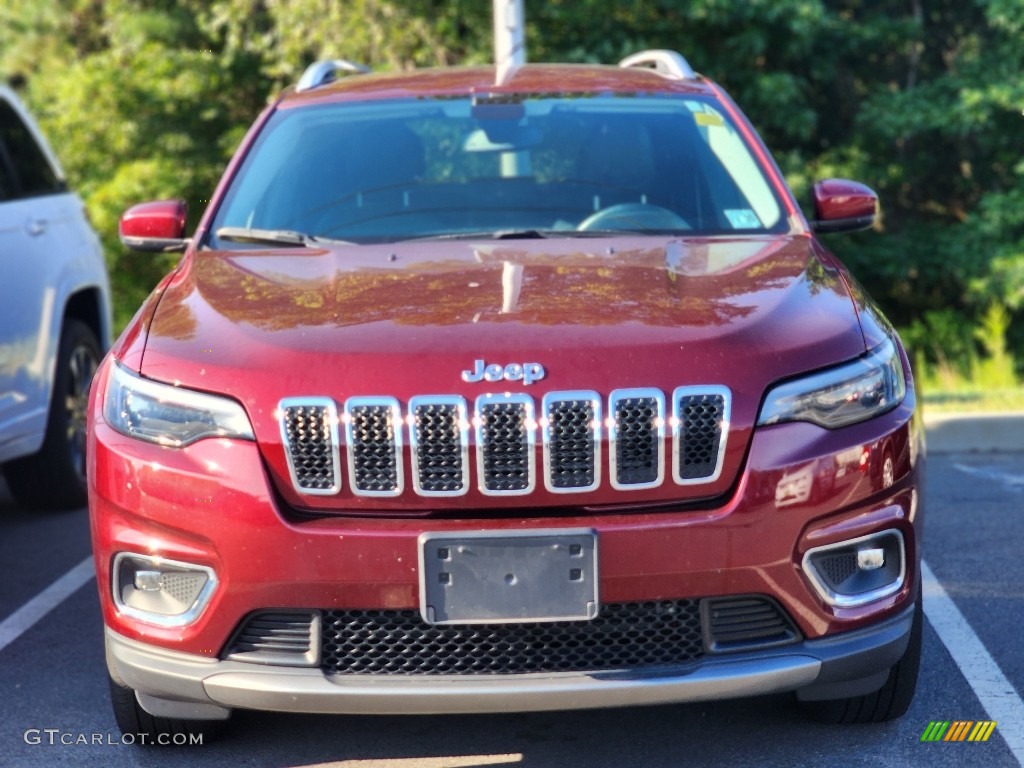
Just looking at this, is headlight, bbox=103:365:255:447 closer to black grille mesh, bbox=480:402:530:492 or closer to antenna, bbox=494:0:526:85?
black grille mesh, bbox=480:402:530:492

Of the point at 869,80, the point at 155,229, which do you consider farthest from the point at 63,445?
the point at 869,80

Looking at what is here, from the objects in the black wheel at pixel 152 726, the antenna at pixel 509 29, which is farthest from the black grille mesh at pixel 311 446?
the antenna at pixel 509 29

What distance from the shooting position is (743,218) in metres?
4.42

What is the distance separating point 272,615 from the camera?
323 cm

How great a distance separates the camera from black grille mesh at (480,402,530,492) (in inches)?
124

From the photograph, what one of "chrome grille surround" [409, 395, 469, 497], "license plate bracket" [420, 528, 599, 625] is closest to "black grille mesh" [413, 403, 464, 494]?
"chrome grille surround" [409, 395, 469, 497]

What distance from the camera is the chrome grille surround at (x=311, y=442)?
317 centimetres

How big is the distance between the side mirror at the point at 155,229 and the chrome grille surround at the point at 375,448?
1.76 metres

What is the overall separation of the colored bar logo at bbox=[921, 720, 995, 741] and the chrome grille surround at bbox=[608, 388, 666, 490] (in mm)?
1116

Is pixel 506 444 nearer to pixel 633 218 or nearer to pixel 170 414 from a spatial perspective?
pixel 170 414

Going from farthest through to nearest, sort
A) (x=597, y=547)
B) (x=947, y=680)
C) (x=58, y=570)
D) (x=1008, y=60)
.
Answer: (x=1008, y=60) < (x=58, y=570) < (x=947, y=680) < (x=597, y=547)

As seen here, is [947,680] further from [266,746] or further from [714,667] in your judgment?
[266,746]

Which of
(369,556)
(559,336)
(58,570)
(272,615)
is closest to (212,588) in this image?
(272,615)

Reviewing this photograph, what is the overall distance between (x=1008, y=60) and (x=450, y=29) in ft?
19.2
